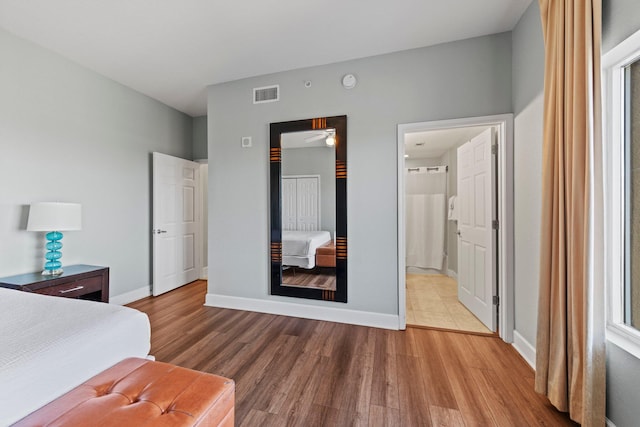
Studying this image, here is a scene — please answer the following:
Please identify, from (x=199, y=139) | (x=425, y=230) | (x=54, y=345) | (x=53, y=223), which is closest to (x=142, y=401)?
(x=54, y=345)

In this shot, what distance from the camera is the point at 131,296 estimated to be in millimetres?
3344

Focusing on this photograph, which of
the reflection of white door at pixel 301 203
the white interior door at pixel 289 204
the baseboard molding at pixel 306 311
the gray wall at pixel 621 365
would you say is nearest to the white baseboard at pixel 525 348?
the gray wall at pixel 621 365

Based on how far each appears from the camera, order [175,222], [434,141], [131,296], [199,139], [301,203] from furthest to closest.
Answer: [199,139] < [434,141] < [175,222] < [131,296] < [301,203]

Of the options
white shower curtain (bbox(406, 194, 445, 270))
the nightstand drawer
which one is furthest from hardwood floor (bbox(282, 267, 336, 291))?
white shower curtain (bbox(406, 194, 445, 270))

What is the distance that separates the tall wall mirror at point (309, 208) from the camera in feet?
8.98

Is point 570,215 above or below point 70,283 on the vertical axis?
above

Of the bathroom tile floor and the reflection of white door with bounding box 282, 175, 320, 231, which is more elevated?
the reflection of white door with bounding box 282, 175, 320, 231

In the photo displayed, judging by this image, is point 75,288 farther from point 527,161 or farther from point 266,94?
point 527,161

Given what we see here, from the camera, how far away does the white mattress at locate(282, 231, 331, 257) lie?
2.87m

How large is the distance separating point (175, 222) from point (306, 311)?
2504 mm

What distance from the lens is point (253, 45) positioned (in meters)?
2.50

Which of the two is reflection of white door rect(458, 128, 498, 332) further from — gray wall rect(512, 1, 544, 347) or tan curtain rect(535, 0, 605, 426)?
tan curtain rect(535, 0, 605, 426)

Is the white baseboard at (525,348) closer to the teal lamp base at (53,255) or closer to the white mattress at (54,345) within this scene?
the white mattress at (54,345)

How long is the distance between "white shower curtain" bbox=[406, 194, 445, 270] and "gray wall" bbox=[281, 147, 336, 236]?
265 cm
